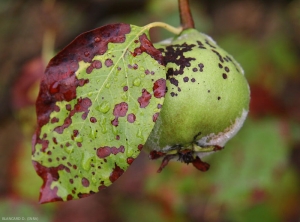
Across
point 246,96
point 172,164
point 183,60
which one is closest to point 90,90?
point 183,60

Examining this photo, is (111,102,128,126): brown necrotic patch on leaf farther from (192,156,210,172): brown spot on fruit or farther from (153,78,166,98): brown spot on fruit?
(192,156,210,172): brown spot on fruit

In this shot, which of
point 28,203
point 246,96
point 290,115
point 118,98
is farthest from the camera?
point 290,115

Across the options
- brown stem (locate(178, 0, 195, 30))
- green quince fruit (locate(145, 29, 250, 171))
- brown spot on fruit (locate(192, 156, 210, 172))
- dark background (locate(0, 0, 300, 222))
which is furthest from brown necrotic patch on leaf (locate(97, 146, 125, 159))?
dark background (locate(0, 0, 300, 222))

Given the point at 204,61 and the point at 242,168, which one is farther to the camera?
the point at 242,168

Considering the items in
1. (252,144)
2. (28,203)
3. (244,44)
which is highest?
(244,44)

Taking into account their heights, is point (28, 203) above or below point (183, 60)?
below

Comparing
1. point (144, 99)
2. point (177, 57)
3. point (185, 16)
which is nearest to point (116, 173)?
point (144, 99)

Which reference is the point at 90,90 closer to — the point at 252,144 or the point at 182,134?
the point at 182,134

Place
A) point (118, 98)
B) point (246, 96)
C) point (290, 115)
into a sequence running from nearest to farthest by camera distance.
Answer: point (118, 98), point (246, 96), point (290, 115)
